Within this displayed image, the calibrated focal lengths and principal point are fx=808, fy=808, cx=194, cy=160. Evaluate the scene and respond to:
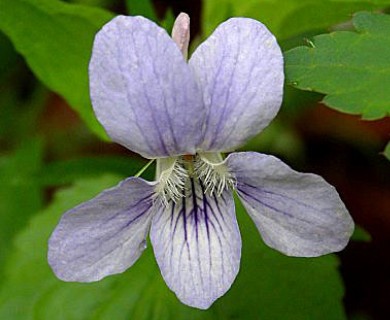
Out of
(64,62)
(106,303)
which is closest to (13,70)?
(64,62)

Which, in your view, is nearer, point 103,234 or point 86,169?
point 103,234

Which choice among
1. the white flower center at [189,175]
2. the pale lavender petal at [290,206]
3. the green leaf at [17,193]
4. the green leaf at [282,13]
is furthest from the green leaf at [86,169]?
the pale lavender petal at [290,206]

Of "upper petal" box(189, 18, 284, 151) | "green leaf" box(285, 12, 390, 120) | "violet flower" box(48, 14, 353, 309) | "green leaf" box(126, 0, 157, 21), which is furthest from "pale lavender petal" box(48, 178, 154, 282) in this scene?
"green leaf" box(126, 0, 157, 21)

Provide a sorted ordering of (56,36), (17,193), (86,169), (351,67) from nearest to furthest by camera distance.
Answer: (351,67) < (56,36) < (86,169) < (17,193)

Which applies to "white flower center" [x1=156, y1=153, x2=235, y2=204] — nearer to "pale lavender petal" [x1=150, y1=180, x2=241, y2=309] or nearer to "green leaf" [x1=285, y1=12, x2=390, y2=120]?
"pale lavender petal" [x1=150, y1=180, x2=241, y2=309]

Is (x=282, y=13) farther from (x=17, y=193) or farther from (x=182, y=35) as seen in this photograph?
(x=17, y=193)

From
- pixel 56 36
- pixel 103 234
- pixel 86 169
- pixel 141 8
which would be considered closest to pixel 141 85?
pixel 103 234
